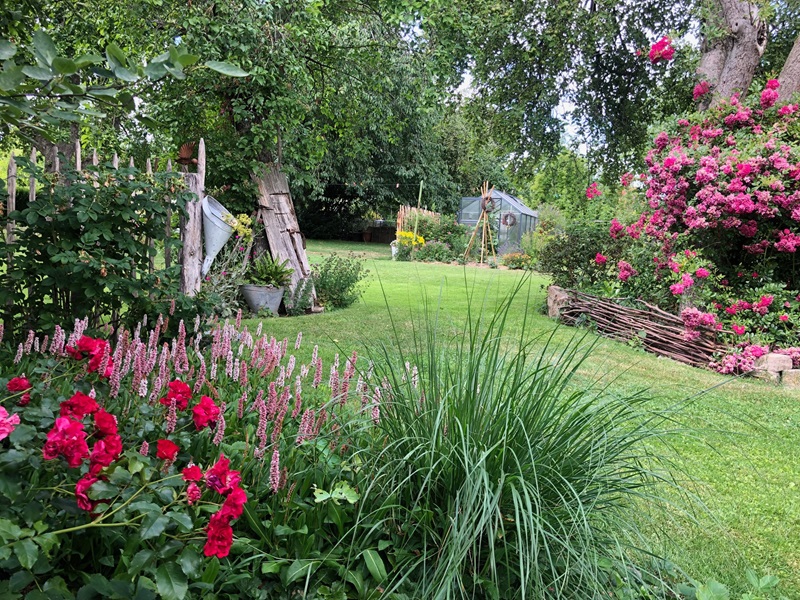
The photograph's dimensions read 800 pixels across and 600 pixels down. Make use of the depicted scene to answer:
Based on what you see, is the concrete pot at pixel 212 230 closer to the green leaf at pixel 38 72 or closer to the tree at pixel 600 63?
the tree at pixel 600 63

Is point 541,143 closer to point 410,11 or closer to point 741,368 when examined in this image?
point 410,11

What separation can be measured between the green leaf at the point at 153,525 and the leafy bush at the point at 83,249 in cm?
220

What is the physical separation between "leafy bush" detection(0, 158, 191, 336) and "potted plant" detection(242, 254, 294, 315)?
3310mm

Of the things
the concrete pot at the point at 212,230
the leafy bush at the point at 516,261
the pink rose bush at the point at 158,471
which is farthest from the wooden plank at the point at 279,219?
the leafy bush at the point at 516,261

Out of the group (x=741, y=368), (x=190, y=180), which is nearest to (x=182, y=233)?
(x=190, y=180)

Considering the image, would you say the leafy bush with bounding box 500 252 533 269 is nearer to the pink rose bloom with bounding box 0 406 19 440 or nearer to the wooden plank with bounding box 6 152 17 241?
the wooden plank with bounding box 6 152 17 241

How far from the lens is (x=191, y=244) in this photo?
4270 mm

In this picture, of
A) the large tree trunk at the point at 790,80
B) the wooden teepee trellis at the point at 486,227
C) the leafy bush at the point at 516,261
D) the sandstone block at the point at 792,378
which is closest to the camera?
the sandstone block at the point at 792,378

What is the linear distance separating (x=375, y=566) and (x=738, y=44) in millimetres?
7959

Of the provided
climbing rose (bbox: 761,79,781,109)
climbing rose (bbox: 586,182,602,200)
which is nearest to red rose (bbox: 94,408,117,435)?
climbing rose (bbox: 761,79,781,109)

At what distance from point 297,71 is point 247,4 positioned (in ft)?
2.43

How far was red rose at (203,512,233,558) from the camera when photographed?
1.11 m

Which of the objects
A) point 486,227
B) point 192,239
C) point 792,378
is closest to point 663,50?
point 792,378

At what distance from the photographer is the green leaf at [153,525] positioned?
1092mm
